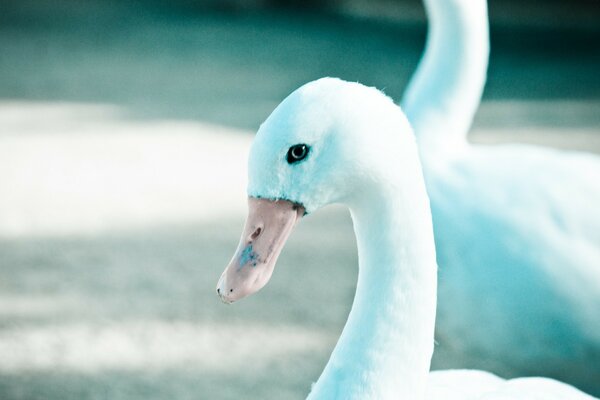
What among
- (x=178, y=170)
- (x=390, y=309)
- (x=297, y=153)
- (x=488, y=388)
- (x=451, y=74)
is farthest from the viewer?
(x=178, y=170)

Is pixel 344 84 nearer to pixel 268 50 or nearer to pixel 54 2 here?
pixel 268 50

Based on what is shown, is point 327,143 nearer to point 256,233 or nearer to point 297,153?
point 297,153

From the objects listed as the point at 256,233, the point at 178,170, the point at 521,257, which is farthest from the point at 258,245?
the point at 178,170

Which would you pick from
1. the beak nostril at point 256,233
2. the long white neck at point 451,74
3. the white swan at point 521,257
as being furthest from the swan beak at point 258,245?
the long white neck at point 451,74

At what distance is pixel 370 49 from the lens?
7.00 m

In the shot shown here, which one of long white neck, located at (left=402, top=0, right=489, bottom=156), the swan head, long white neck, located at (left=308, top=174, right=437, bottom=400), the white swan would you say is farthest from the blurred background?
the swan head

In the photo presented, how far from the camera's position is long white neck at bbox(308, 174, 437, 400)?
1.26 meters

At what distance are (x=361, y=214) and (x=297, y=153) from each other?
14 cm

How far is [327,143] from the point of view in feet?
3.87

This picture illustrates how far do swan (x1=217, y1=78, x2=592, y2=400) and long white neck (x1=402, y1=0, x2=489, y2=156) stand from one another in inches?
43.3

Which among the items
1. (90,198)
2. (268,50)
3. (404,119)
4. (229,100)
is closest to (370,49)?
(268,50)

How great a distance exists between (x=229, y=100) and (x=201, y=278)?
2566 millimetres

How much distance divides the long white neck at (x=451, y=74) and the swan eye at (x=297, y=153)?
47.6 inches

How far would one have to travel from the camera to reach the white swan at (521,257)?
2074mm
